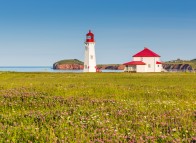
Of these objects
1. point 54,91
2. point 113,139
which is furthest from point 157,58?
point 113,139

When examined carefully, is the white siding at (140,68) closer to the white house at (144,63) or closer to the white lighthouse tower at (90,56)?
the white house at (144,63)

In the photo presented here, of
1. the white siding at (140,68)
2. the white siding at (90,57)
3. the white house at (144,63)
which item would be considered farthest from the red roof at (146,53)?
the white siding at (90,57)

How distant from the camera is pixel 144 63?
114m

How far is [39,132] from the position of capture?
9.50m

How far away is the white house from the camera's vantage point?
369 feet

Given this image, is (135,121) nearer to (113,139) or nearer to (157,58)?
(113,139)

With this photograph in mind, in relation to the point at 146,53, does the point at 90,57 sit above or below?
below

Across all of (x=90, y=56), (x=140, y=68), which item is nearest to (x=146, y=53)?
(x=140, y=68)

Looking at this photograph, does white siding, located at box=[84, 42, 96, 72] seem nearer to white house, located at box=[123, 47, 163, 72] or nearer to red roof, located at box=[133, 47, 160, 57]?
white house, located at box=[123, 47, 163, 72]

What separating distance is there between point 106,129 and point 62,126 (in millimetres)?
1546

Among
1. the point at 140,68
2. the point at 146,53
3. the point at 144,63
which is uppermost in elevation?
the point at 146,53

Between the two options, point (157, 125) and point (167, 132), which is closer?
point (167, 132)

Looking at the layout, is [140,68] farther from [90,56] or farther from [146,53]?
[90,56]

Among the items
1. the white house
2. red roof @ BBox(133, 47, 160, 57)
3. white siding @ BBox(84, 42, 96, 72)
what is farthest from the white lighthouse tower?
red roof @ BBox(133, 47, 160, 57)
